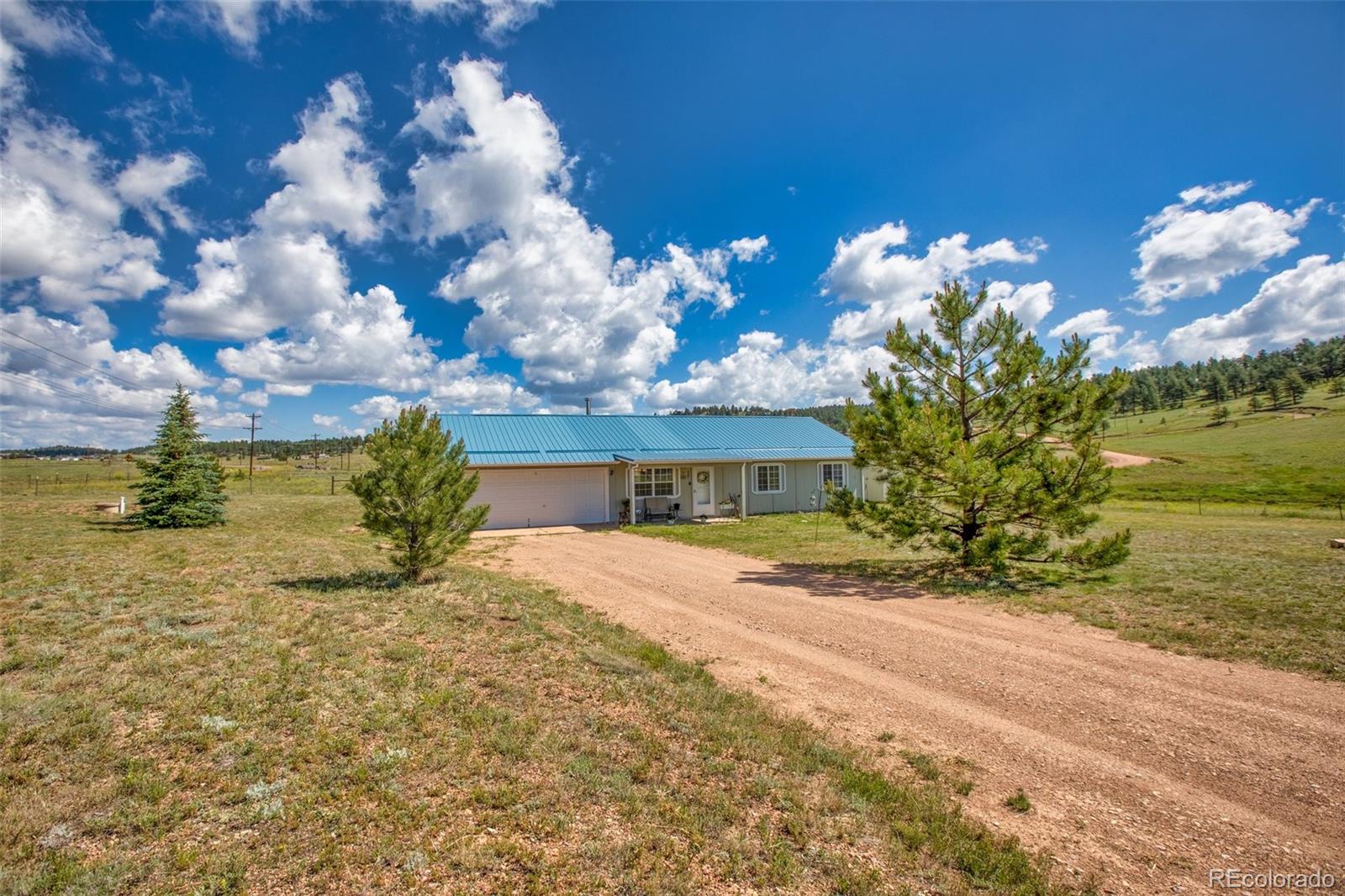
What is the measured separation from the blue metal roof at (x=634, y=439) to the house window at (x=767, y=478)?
1.91 feet

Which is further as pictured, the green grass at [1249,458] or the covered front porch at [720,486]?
the green grass at [1249,458]

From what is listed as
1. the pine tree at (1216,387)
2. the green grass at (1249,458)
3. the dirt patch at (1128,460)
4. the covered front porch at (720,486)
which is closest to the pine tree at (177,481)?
the covered front porch at (720,486)

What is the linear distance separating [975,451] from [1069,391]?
6.70 ft

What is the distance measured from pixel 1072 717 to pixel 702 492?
1828 centimetres

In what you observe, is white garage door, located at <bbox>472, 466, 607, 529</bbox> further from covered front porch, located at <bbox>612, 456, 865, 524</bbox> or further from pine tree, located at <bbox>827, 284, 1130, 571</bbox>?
pine tree, located at <bbox>827, 284, 1130, 571</bbox>

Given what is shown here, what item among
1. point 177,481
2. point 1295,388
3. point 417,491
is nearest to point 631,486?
point 417,491

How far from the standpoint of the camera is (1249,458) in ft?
148

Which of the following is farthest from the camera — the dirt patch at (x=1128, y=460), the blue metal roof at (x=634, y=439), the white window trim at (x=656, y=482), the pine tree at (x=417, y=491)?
the dirt patch at (x=1128, y=460)

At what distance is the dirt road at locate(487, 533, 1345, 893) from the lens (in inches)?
130

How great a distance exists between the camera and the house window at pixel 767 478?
77.0 feet

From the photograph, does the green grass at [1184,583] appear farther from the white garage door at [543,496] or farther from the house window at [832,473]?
the house window at [832,473]

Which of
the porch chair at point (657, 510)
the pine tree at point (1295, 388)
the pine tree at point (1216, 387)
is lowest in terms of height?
the porch chair at point (657, 510)

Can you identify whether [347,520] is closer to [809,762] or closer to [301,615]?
[301,615]

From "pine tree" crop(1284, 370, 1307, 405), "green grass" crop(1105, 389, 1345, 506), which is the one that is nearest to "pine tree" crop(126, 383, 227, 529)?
"green grass" crop(1105, 389, 1345, 506)
